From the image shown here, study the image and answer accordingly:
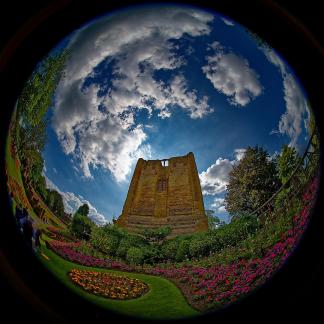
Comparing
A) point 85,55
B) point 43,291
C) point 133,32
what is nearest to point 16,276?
point 43,291

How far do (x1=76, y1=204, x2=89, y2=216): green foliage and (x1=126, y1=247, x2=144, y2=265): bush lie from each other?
2.37 metres

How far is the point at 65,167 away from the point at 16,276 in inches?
235

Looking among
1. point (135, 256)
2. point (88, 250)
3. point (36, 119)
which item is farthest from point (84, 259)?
point (36, 119)

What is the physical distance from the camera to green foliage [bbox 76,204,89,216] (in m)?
9.31

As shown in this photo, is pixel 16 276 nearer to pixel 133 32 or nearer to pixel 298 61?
pixel 298 61

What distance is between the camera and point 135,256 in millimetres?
10797

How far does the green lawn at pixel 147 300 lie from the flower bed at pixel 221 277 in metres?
0.34

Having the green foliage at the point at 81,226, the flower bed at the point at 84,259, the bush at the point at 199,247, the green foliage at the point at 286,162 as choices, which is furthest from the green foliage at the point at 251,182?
the green foliage at the point at 81,226

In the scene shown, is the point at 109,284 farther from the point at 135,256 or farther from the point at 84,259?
the point at 135,256

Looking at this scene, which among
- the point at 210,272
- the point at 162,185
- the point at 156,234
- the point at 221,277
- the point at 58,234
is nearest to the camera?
the point at 58,234

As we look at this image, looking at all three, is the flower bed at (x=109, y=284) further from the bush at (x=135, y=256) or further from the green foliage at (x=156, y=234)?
the green foliage at (x=156, y=234)

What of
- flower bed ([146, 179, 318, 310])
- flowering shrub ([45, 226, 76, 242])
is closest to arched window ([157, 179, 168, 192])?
flower bed ([146, 179, 318, 310])

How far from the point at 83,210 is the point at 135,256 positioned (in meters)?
2.65

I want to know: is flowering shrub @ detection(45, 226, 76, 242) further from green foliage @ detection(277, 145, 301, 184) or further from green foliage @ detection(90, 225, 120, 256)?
green foliage @ detection(277, 145, 301, 184)
